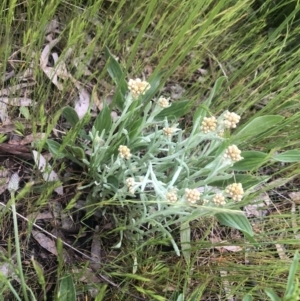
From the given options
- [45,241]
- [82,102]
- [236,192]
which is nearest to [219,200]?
[236,192]

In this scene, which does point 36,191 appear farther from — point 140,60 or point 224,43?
point 224,43

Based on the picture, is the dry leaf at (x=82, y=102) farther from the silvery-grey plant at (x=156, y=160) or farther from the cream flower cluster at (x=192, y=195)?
the cream flower cluster at (x=192, y=195)

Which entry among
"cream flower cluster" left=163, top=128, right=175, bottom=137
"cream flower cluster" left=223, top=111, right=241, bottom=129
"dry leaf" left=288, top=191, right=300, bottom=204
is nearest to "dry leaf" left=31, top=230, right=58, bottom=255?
"cream flower cluster" left=163, top=128, right=175, bottom=137

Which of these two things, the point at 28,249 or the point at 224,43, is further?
the point at 224,43

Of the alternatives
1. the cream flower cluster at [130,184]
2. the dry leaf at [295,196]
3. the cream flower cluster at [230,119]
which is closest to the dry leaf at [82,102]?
the cream flower cluster at [130,184]

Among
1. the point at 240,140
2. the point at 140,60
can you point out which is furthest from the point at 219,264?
the point at 140,60
